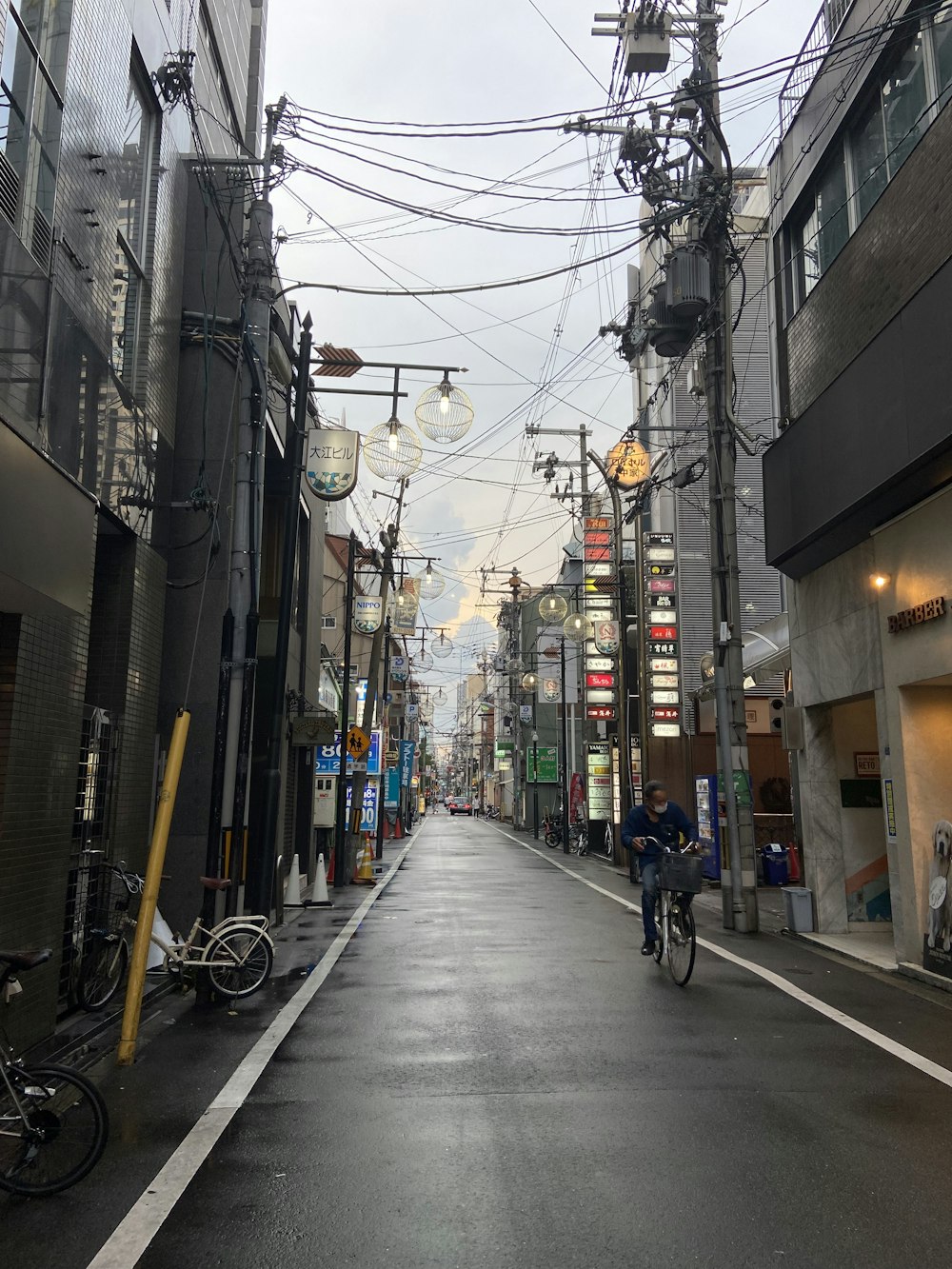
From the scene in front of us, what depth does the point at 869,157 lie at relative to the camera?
1330 cm

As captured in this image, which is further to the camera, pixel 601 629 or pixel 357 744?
pixel 601 629

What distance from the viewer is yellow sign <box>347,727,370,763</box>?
79.5 feet

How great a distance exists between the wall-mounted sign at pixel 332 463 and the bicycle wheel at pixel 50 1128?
12130 mm

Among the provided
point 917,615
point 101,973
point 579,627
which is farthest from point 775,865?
point 101,973

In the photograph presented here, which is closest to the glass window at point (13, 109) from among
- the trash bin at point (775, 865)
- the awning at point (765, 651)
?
the awning at point (765, 651)

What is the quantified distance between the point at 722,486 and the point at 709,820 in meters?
11.1

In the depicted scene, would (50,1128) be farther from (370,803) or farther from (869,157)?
(370,803)

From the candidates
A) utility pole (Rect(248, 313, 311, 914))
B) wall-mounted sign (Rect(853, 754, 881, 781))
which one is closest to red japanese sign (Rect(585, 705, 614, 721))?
wall-mounted sign (Rect(853, 754, 881, 781))

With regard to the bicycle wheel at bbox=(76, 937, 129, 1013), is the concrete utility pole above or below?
above

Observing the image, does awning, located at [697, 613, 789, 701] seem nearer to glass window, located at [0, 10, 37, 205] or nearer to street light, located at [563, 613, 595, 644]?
street light, located at [563, 613, 595, 644]

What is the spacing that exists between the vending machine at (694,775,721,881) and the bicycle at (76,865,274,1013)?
15218mm

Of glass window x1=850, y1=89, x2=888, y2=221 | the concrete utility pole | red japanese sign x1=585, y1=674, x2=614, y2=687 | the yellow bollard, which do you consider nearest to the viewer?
the yellow bollard

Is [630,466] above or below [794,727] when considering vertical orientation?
above

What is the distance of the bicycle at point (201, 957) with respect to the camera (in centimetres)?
A: 926
